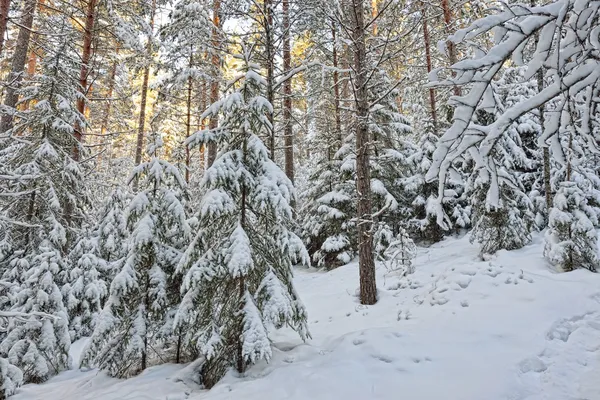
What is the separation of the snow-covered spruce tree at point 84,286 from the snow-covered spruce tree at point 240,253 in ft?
13.2

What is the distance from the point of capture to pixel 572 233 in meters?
7.38

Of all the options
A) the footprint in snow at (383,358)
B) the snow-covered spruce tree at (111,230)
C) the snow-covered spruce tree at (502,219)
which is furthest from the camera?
the snow-covered spruce tree at (502,219)

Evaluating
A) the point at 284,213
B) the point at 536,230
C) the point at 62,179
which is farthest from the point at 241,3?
the point at 536,230

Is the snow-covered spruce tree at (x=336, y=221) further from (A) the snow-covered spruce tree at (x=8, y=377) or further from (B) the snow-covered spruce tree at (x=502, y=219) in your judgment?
(A) the snow-covered spruce tree at (x=8, y=377)

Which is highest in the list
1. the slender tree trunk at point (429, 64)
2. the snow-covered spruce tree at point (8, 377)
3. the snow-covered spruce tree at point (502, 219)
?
the slender tree trunk at point (429, 64)

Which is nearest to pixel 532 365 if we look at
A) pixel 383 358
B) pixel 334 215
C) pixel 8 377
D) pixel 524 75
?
pixel 383 358

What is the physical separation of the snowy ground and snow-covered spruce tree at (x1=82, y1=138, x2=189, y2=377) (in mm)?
424

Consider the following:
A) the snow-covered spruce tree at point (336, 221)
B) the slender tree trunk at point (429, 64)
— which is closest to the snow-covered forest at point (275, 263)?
the snow-covered spruce tree at point (336, 221)

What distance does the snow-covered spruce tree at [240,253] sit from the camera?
4.95 m

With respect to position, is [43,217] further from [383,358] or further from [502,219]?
[502,219]

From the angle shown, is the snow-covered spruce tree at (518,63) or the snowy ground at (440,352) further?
the snowy ground at (440,352)

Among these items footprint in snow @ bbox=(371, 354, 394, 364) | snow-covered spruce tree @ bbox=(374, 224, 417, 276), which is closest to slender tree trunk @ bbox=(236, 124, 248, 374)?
footprint in snow @ bbox=(371, 354, 394, 364)

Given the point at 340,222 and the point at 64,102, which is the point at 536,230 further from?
the point at 64,102

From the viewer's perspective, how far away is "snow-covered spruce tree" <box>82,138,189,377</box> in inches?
216
